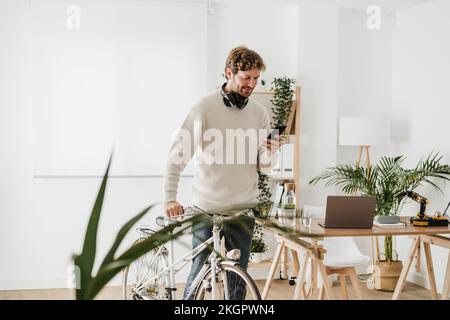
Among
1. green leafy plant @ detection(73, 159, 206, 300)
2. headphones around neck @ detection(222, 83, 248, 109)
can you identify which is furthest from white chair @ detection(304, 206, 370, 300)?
green leafy plant @ detection(73, 159, 206, 300)

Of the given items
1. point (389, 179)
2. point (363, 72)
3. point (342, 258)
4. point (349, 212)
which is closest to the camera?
point (349, 212)

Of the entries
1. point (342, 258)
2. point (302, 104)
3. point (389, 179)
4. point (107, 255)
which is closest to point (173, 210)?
point (342, 258)

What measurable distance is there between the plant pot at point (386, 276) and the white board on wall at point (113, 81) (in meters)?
2.12

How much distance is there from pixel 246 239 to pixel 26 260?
2.88 metres

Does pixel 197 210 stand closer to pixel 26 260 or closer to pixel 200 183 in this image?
pixel 200 183

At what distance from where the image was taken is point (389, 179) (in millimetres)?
5309

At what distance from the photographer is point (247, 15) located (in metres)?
5.73

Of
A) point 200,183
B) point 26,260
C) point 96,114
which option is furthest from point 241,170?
point 26,260

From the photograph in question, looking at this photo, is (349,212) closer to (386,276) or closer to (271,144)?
(271,144)

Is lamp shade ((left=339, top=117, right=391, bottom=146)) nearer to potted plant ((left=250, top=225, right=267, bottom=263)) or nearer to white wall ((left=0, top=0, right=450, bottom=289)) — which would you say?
white wall ((left=0, top=0, right=450, bottom=289))

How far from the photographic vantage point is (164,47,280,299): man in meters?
3.17

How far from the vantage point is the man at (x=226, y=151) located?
3.17 m

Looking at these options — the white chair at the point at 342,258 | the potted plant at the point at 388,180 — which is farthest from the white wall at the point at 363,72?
the white chair at the point at 342,258

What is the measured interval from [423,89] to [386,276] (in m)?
1.69
